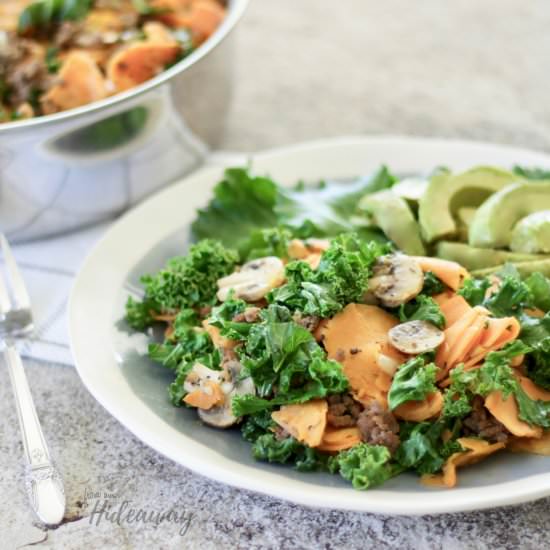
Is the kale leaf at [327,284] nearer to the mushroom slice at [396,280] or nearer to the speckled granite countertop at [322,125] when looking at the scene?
the mushroom slice at [396,280]

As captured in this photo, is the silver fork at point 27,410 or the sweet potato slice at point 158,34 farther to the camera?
the sweet potato slice at point 158,34

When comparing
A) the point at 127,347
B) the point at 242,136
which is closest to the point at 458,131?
the point at 242,136

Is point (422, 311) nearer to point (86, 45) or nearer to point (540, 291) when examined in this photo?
point (540, 291)

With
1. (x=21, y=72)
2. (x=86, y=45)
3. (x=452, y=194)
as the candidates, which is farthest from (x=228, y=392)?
(x=86, y=45)

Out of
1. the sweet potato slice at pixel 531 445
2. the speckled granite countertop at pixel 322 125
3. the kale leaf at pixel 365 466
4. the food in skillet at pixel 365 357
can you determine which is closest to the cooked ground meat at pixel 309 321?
the food in skillet at pixel 365 357

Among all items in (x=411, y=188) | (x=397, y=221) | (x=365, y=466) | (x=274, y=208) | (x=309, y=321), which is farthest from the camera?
(x=274, y=208)

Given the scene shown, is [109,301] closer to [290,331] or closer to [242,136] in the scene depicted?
[290,331]
